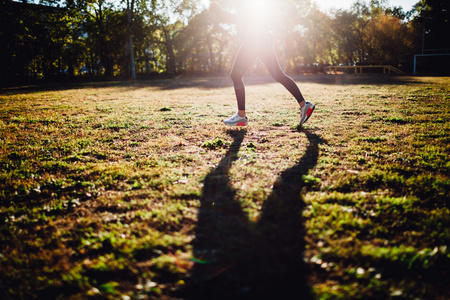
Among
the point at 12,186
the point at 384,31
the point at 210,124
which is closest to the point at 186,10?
the point at 384,31

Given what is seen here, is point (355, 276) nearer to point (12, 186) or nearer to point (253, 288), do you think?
point (253, 288)

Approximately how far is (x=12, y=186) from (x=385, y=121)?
6093 mm

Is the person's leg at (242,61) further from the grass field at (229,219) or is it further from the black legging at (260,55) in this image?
the grass field at (229,219)

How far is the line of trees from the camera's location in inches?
1189

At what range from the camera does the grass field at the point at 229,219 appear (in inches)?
60.1

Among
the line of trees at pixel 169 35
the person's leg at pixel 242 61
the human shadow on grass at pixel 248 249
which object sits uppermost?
the line of trees at pixel 169 35

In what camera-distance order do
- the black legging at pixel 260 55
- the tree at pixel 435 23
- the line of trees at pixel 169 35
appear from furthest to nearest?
1. the tree at pixel 435 23
2. the line of trees at pixel 169 35
3. the black legging at pixel 260 55

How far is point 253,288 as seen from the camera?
1480mm

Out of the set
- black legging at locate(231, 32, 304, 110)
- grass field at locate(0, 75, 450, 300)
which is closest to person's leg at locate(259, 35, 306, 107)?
black legging at locate(231, 32, 304, 110)

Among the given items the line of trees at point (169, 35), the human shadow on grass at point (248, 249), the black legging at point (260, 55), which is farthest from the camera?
the line of trees at point (169, 35)

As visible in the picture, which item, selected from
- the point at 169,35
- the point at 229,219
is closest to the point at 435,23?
the point at 169,35

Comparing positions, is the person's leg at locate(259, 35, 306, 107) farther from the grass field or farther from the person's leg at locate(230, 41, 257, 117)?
the grass field

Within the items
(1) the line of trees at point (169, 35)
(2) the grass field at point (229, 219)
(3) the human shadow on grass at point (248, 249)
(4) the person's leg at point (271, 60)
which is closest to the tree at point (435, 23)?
(1) the line of trees at point (169, 35)

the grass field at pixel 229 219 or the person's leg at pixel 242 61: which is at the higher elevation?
the person's leg at pixel 242 61
